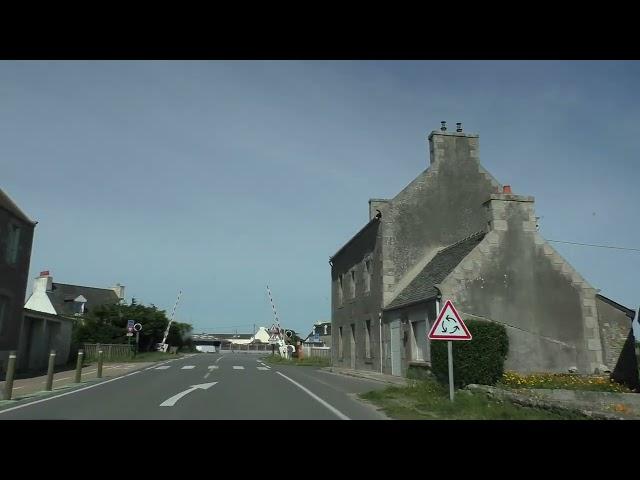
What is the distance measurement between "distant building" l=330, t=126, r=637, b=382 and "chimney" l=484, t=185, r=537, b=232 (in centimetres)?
3

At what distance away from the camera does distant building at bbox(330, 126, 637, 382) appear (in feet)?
55.7

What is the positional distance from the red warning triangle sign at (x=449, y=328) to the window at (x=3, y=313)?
17.5m

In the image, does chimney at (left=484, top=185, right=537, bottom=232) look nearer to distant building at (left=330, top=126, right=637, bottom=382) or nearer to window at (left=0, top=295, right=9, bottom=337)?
distant building at (left=330, top=126, right=637, bottom=382)

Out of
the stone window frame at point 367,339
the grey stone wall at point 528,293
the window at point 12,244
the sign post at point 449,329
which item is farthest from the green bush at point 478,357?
the window at point 12,244

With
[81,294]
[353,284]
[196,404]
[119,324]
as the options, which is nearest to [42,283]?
[119,324]

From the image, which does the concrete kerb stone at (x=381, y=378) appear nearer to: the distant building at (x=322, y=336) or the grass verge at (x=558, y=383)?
the grass verge at (x=558, y=383)

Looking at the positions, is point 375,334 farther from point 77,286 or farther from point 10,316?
point 77,286

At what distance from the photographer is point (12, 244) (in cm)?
2162

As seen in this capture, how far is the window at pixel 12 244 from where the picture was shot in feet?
69.5

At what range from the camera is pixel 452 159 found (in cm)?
2462

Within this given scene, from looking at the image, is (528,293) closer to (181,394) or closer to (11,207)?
(181,394)

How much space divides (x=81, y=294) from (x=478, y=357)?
181 ft
